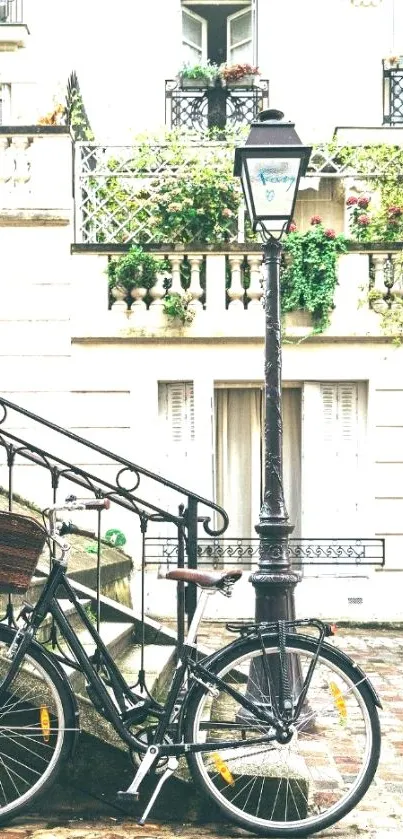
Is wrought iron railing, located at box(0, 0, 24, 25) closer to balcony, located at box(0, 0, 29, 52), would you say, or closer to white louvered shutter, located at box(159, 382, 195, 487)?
balcony, located at box(0, 0, 29, 52)

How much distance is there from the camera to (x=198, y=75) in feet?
57.2

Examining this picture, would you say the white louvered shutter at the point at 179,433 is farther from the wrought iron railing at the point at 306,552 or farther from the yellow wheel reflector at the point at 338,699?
the yellow wheel reflector at the point at 338,699

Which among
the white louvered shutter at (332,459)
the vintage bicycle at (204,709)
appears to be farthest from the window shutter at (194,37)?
the vintage bicycle at (204,709)

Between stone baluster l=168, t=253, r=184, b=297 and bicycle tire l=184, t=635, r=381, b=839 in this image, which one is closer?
bicycle tire l=184, t=635, r=381, b=839

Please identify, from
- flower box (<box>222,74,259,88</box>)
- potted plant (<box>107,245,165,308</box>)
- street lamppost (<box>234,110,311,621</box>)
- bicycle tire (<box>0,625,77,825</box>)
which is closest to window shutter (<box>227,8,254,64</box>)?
flower box (<box>222,74,259,88</box>)

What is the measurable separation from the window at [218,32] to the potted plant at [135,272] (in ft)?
20.5

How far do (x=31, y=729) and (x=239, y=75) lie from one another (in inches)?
562

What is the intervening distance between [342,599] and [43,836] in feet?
28.9

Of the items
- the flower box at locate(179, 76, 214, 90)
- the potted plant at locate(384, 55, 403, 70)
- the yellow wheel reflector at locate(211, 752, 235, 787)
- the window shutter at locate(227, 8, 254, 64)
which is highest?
the window shutter at locate(227, 8, 254, 64)

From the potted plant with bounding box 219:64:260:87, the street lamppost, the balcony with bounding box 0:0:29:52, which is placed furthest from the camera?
the balcony with bounding box 0:0:29:52

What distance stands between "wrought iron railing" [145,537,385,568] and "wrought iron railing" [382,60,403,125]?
23.9 ft

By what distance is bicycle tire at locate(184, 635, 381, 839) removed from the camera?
15.4ft

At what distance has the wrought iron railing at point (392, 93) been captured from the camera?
56.9ft

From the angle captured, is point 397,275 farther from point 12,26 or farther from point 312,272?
point 12,26
